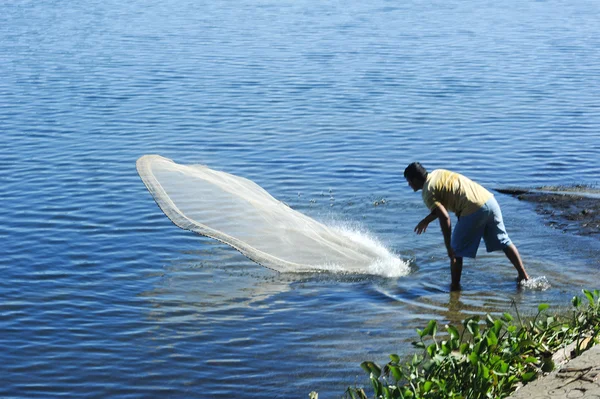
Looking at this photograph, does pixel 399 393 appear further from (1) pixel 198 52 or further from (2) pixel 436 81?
(1) pixel 198 52

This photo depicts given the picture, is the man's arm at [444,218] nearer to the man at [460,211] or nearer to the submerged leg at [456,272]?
the man at [460,211]

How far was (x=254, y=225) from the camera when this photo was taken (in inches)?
345

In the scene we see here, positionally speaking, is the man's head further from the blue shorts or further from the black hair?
the blue shorts

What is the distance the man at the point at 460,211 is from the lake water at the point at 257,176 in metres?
0.43

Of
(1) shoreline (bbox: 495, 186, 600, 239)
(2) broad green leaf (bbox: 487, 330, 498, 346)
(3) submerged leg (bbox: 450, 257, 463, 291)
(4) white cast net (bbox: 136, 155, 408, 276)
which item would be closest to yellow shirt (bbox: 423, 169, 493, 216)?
(3) submerged leg (bbox: 450, 257, 463, 291)

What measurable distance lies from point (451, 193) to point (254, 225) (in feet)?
6.58

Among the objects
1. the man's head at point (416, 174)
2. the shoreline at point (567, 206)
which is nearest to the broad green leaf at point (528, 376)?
the man's head at point (416, 174)

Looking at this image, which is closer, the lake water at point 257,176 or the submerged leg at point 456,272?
the lake water at point 257,176

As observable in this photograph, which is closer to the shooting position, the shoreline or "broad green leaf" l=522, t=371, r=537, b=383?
"broad green leaf" l=522, t=371, r=537, b=383

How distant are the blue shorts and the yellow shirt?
7 centimetres

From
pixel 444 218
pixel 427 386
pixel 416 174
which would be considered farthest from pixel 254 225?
pixel 427 386

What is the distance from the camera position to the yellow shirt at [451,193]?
7.88m

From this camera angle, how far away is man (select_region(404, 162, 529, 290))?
7895mm

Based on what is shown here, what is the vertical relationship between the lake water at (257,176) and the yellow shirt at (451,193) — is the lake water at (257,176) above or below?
below
